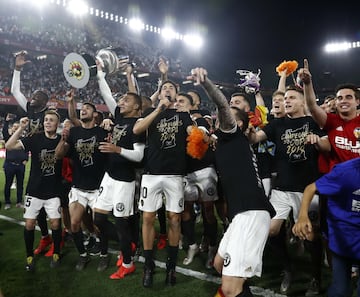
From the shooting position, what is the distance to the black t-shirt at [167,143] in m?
4.27

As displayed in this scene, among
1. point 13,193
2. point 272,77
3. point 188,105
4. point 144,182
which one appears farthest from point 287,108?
point 272,77

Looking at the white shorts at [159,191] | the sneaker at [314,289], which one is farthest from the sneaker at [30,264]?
the sneaker at [314,289]

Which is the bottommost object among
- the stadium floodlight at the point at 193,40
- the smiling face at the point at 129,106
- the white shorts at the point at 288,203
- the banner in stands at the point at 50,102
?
the white shorts at the point at 288,203

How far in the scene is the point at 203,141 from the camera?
13.5 ft

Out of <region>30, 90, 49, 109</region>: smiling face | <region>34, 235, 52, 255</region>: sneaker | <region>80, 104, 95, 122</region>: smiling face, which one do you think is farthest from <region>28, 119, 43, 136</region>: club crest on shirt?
<region>34, 235, 52, 255</region>: sneaker

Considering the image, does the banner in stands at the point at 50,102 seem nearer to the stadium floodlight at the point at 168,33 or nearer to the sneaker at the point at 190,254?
the stadium floodlight at the point at 168,33

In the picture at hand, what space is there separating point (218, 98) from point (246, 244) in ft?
3.70

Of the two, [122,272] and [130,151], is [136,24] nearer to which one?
Answer: [130,151]

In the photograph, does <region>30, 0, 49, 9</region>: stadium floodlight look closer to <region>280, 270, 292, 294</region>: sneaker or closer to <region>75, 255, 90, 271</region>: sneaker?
Answer: <region>75, 255, 90, 271</region>: sneaker

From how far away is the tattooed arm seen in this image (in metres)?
2.76

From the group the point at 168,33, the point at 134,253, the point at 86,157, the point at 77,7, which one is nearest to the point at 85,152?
the point at 86,157

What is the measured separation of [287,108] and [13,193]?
850 cm

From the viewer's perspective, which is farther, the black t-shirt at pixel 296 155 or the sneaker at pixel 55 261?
the sneaker at pixel 55 261

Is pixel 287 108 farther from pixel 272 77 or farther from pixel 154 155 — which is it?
pixel 272 77
